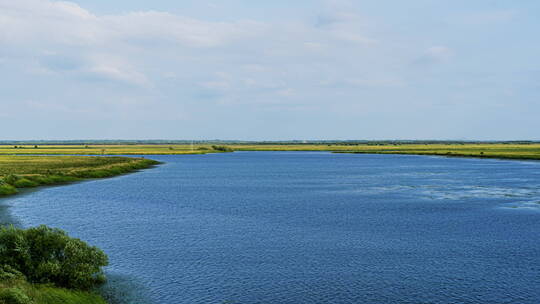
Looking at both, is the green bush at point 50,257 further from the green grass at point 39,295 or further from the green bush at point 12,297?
the green bush at point 12,297

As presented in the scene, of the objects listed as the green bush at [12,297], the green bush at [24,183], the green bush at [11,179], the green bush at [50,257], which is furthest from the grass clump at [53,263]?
the green bush at [24,183]

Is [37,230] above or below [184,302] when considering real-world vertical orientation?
above

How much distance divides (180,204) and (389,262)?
101 ft

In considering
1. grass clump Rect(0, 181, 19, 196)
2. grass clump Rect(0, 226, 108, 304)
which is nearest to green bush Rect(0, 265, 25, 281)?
grass clump Rect(0, 226, 108, 304)

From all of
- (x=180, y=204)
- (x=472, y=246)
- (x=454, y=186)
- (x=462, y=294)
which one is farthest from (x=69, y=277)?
(x=454, y=186)

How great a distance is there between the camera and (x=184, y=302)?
67.8 feet

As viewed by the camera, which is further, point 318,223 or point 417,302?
point 318,223

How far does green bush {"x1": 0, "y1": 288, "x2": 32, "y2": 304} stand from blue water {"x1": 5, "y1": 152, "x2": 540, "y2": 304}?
20.8 feet

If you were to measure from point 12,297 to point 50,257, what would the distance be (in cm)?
664

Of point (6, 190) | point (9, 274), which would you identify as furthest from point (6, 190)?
point (9, 274)

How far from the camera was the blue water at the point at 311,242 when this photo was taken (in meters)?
22.2

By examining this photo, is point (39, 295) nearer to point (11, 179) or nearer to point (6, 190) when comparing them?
point (6, 190)

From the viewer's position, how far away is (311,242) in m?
32.2

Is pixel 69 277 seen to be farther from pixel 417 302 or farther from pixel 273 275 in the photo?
pixel 417 302
